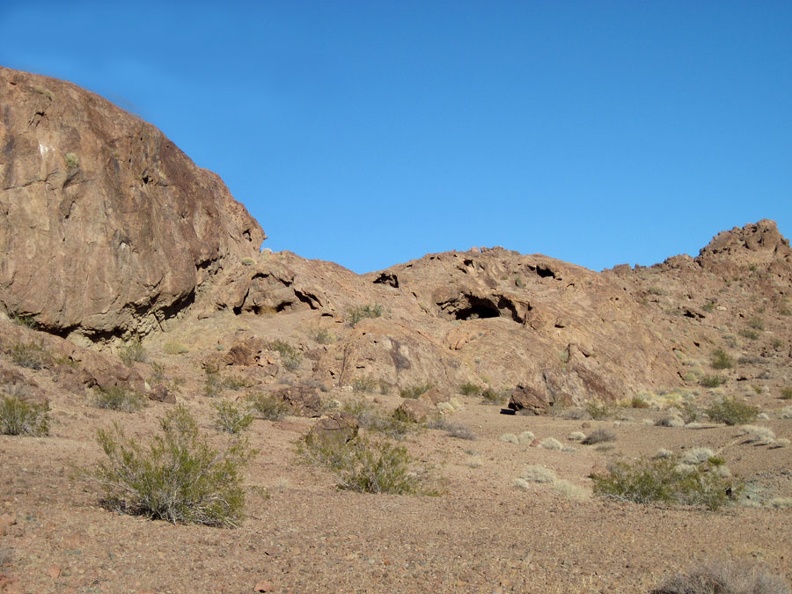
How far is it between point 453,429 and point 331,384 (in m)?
7.18

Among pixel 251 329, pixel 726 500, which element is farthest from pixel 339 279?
pixel 726 500

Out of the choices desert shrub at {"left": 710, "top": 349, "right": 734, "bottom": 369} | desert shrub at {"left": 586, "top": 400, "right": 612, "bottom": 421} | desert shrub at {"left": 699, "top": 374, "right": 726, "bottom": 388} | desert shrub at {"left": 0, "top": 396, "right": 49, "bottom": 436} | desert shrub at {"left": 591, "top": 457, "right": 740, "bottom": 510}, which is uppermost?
desert shrub at {"left": 710, "top": 349, "right": 734, "bottom": 369}

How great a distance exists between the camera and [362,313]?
113 ft

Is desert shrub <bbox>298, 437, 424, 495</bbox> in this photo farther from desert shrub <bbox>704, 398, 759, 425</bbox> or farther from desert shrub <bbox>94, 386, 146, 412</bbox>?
desert shrub <bbox>704, 398, 759, 425</bbox>

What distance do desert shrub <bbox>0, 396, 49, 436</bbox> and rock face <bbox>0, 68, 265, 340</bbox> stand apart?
32.5 ft

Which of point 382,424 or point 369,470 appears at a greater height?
point 382,424

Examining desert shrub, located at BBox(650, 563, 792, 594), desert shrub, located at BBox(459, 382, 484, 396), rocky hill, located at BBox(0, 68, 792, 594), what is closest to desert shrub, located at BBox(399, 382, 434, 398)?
rocky hill, located at BBox(0, 68, 792, 594)

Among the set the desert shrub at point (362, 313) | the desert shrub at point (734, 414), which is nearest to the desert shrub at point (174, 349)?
the desert shrub at point (362, 313)

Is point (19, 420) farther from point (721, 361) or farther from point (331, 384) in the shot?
point (721, 361)

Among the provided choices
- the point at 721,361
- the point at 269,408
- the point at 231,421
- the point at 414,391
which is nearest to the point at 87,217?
the point at 269,408

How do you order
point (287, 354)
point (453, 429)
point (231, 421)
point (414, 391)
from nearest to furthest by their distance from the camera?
point (231, 421)
point (453, 429)
point (287, 354)
point (414, 391)

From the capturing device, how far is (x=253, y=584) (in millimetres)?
6578

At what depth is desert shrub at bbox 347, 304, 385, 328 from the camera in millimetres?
33688

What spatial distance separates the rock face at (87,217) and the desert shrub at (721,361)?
3203 centimetres
